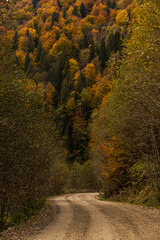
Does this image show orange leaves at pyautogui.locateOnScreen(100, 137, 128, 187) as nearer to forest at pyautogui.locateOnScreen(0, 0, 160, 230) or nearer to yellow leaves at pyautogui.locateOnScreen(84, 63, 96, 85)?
forest at pyautogui.locateOnScreen(0, 0, 160, 230)

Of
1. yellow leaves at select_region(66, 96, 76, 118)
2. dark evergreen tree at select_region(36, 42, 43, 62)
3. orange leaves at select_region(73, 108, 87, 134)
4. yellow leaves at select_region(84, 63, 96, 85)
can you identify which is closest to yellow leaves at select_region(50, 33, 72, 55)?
dark evergreen tree at select_region(36, 42, 43, 62)

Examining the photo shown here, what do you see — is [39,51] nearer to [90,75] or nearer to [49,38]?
[49,38]

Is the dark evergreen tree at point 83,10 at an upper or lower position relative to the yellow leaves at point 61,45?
upper

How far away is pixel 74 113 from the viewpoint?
8919cm

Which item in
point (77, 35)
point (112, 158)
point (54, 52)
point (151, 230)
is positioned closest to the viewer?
point (151, 230)

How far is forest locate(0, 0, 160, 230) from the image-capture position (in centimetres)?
1042

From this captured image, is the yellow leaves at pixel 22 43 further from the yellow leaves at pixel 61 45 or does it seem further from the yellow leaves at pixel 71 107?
the yellow leaves at pixel 61 45

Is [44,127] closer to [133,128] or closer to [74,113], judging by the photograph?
[133,128]

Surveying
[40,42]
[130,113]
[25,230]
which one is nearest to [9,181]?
[25,230]

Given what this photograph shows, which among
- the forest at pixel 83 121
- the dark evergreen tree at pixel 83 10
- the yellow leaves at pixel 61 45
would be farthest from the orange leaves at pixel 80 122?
the dark evergreen tree at pixel 83 10

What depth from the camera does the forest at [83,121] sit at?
34.2ft

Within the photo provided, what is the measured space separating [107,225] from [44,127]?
7.75m

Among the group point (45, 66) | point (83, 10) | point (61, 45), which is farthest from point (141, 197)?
point (83, 10)

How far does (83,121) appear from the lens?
269 ft
